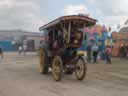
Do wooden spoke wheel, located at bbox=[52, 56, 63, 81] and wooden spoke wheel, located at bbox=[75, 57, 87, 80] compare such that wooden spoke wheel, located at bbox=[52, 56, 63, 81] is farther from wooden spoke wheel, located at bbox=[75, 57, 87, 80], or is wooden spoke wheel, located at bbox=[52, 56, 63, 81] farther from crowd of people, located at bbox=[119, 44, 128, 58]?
crowd of people, located at bbox=[119, 44, 128, 58]

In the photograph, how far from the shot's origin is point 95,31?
32.7m

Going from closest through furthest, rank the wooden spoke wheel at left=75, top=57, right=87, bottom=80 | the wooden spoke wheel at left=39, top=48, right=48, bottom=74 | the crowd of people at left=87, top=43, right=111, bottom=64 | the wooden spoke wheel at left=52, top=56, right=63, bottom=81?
the wooden spoke wheel at left=52, top=56, right=63, bottom=81, the wooden spoke wheel at left=75, top=57, right=87, bottom=80, the wooden spoke wheel at left=39, top=48, right=48, bottom=74, the crowd of people at left=87, top=43, right=111, bottom=64

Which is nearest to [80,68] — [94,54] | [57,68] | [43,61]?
[57,68]

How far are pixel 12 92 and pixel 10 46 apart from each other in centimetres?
6100

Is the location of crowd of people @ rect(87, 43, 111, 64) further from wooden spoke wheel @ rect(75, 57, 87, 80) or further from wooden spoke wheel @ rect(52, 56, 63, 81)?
wooden spoke wheel @ rect(52, 56, 63, 81)

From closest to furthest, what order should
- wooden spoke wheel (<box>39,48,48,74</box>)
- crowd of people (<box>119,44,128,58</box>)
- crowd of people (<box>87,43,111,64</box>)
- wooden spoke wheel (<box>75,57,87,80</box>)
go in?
1. wooden spoke wheel (<box>75,57,87,80</box>)
2. wooden spoke wheel (<box>39,48,48,74</box>)
3. crowd of people (<box>87,43,111,64</box>)
4. crowd of people (<box>119,44,128,58</box>)

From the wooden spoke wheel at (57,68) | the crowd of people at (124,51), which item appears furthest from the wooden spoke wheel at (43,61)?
the crowd of people at (124,51)

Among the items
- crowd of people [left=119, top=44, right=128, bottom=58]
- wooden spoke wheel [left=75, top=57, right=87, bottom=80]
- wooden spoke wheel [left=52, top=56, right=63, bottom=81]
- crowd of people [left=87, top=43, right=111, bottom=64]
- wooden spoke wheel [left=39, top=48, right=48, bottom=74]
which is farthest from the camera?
crowd of people [left=119, top=44, right=128, bottom=58]

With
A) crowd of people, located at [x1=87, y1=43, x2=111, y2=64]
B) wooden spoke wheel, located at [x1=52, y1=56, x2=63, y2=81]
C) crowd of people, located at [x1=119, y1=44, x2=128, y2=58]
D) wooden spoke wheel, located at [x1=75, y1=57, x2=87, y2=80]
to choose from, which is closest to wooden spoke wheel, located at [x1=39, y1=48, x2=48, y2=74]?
wooden spoke wheel, located at [x1=52, y1=56, x2=63, y2=81]

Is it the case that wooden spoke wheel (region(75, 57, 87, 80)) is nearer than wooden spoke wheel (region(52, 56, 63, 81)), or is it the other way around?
wooden spoke wheel (region(52, 56, 63, 81))

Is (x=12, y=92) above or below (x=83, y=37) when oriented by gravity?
below

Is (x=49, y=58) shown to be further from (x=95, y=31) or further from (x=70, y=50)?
(x=95, y=31)

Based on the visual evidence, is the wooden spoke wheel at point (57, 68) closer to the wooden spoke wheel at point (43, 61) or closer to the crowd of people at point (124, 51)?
the wooden spoke wheel at point (43, 61)

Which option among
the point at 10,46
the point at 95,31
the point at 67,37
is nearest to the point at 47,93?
the point at 67,37
